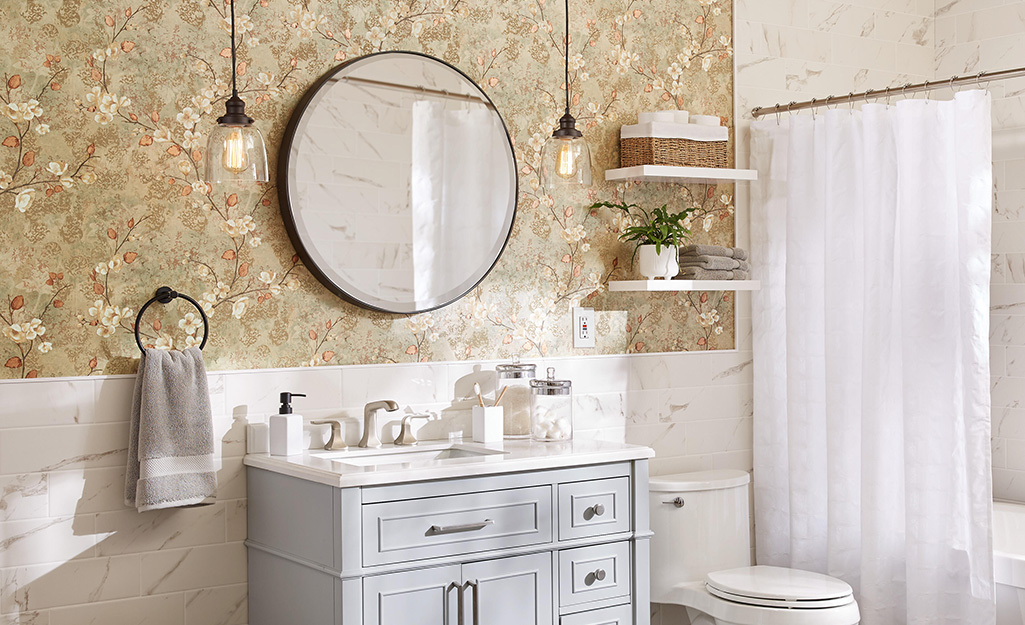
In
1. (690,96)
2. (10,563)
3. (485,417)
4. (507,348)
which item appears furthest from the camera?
(690,96)

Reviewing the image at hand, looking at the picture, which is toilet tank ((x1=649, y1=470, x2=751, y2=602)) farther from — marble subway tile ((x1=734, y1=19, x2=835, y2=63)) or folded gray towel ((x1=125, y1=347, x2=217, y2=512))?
marble subway tile ((x1=734, y1=19, x2=835, y2=63))

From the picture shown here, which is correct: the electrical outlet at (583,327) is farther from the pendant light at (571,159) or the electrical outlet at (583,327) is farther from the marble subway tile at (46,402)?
the marble subway tile at (46,402)

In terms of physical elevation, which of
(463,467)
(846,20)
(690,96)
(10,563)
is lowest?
(10,563)

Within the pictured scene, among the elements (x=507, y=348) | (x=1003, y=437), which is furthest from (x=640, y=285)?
(x=1003, y=437)

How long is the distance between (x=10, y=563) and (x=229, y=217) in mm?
980

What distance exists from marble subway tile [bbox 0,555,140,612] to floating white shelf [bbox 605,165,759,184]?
180 cm

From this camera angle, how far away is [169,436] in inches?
98.3

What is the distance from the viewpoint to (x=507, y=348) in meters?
3.16

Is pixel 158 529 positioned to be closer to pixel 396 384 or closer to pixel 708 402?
→ pixel 396 384

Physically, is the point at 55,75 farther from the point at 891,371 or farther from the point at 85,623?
the point at 891,371

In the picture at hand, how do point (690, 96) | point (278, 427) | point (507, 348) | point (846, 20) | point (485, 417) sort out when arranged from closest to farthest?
point (278, 427)
point (485, 417)
point (507, 348)
point (690, 96)
point (846, 20)

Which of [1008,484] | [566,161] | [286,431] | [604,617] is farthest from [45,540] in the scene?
[1008,484]

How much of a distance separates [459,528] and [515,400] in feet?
2.25

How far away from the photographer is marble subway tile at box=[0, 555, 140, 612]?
2441 millimetres
